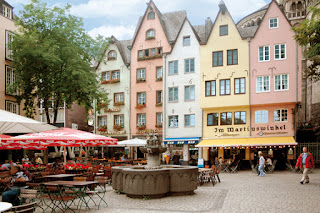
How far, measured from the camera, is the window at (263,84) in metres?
31.8

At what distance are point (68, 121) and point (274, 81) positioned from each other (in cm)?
2314

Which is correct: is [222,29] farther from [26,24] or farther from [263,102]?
[26,24]

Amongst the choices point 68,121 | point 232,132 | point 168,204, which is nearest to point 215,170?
point 168,204

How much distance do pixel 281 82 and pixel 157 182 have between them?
69.4 feet

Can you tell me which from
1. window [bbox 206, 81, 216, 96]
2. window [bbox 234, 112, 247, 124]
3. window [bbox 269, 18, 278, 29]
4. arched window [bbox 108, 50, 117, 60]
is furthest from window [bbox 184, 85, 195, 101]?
arched window [bbox 108, 50, 117, 60]

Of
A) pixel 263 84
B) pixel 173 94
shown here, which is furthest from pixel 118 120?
pixel 263 84

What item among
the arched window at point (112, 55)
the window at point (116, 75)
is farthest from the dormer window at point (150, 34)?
the window at point (116, 75)

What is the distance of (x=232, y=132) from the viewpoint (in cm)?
3294

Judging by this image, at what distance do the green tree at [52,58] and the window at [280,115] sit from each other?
15.5m

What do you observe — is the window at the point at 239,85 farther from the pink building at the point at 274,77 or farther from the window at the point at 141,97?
the window at the point at 141,97

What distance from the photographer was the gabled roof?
3972 centimetres

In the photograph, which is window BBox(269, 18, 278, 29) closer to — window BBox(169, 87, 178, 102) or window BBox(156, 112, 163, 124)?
window BBox(169, 87, 178, 102)

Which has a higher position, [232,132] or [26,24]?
[26,24]

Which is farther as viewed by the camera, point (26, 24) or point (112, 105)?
point (112, 105)
